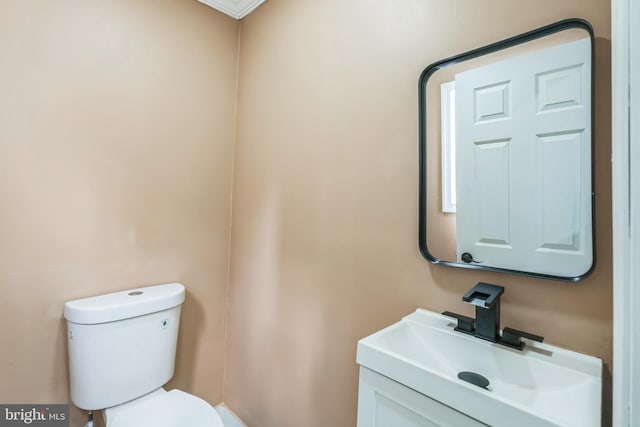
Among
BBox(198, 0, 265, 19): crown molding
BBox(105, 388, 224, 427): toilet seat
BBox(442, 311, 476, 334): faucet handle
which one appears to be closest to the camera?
BBox(442, 311, 476, 334): faucet handle

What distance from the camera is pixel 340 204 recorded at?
127cm

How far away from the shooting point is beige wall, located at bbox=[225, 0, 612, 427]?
0.81m

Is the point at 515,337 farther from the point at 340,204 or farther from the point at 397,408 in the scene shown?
the point at 340,204

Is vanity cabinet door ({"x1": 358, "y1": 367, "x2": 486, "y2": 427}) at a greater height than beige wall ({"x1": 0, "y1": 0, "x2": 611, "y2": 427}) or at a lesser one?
lesser

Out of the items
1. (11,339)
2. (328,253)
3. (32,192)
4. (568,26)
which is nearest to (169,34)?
(32,192)

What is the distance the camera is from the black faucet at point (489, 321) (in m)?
0.79

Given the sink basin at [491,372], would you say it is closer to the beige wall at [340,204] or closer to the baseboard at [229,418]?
the beige wall at [340,204]

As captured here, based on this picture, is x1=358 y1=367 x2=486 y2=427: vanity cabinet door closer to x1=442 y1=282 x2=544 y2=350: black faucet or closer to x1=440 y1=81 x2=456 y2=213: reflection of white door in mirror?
x1=442 y1=282 x2=544 y2=350: black faucet

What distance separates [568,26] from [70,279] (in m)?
1.96

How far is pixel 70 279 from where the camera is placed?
1.34 m

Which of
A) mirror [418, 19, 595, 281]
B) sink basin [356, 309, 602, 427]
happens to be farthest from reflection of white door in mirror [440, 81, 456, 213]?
sink basin [356, 309, 602, 427]

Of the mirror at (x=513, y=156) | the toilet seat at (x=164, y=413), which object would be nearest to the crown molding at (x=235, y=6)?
the mirror at (x=513, y=156)

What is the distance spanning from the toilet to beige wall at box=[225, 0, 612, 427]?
44 cm
